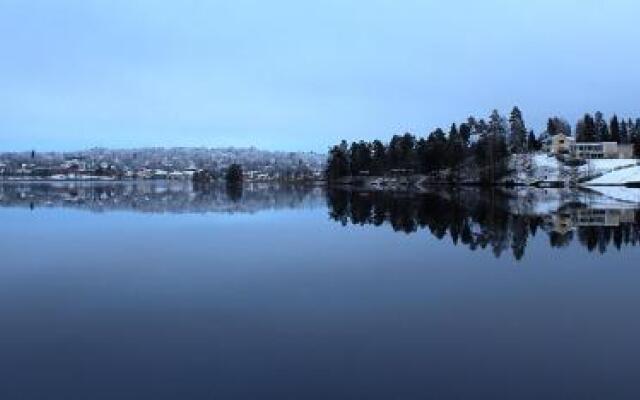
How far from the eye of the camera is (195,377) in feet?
Answer: 39.6

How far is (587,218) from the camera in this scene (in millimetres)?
49469

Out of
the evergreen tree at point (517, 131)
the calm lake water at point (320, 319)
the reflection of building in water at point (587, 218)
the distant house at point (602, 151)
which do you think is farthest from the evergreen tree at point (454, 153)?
the calm lake water at point (320, 319)

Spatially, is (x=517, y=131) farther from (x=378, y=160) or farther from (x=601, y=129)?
(x=378, y=160)

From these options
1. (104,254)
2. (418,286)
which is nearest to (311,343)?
(418,286)

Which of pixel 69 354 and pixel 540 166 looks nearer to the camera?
pixel 69 354

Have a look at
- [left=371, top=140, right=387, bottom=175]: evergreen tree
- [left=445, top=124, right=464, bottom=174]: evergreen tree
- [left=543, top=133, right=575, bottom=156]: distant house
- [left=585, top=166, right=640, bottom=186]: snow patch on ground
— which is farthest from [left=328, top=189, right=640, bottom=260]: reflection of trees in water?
[left=371, top=140, right=387, bottom=175]: evergreen tree

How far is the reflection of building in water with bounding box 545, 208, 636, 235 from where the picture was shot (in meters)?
43.0

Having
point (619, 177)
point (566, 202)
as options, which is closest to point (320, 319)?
point (566, 202)

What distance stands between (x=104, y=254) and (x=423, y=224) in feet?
73.1

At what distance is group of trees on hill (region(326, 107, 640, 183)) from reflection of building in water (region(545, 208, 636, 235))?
10698 centimetres

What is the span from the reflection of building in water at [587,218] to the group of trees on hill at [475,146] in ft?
351

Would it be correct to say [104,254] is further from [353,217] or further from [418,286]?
[353,217]

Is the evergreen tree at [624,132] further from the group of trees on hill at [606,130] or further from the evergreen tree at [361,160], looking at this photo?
the evergreen tree at [361,160]

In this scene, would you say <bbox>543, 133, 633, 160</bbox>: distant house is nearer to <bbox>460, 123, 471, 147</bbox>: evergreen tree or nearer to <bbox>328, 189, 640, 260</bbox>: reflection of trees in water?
<bbox>460, 123, 471, 147</bbox>: evergreen tree
